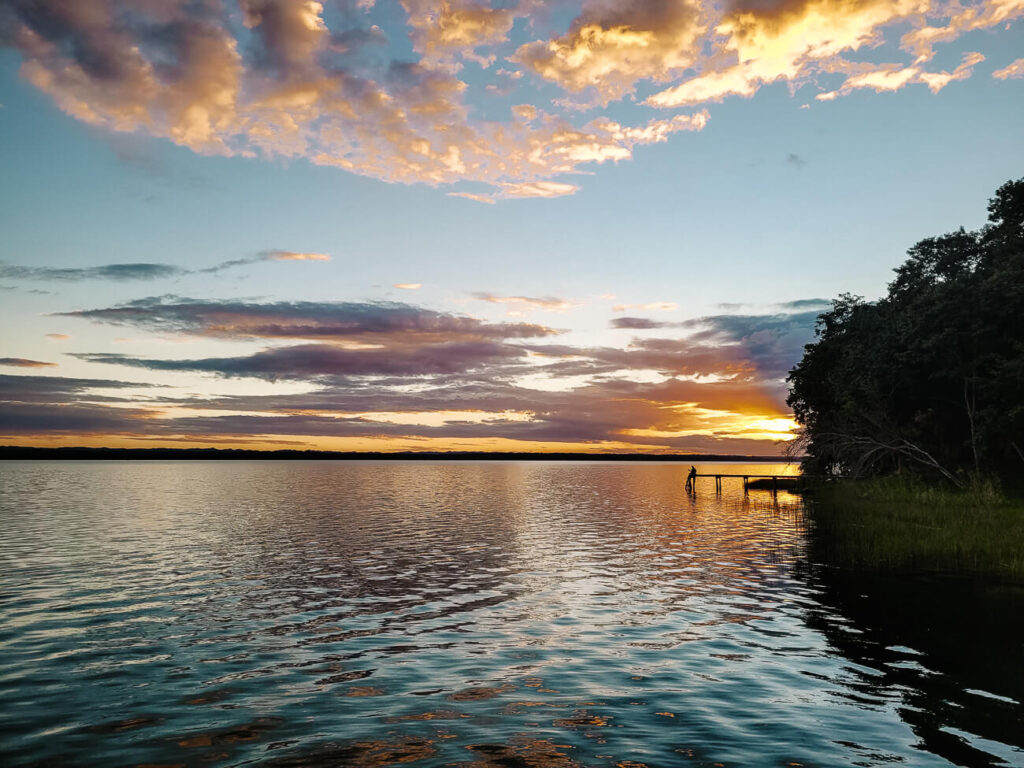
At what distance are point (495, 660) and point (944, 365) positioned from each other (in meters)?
52.2

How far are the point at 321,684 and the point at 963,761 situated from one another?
38.3ft

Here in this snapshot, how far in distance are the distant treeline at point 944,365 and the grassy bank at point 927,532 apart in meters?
3.47

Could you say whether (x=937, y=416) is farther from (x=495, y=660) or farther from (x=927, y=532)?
(x=495, y=660)

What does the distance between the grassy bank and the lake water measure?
3333 millimetres

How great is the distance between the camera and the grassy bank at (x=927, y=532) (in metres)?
29.6

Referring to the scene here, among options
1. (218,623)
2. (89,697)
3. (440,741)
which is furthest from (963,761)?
(218,623)

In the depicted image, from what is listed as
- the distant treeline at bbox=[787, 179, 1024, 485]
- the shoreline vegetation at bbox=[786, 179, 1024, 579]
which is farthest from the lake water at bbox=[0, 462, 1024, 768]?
the distant treeline at bbox=[787, 179, 1024, 485]

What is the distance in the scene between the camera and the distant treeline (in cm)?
4891

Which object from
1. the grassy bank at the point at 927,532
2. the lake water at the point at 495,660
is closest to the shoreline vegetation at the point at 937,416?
the grassy bank at the point at 927,532

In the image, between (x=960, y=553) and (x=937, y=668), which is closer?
(x=937, y=668)

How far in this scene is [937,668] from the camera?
15.6 meters

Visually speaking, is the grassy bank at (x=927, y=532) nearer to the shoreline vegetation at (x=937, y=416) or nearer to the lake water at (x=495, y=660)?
the shoreline vegetation at (x=937, y=416)

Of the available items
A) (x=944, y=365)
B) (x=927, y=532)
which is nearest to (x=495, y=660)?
(x=927, y=532)

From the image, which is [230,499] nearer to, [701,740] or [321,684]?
[321,684]
